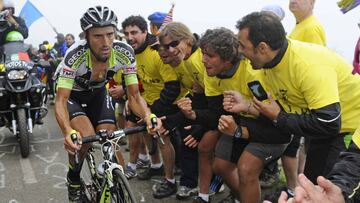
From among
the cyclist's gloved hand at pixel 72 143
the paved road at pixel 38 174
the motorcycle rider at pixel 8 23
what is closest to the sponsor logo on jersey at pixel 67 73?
the cyclist's gloved hand at pixel 72 143

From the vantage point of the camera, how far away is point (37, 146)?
21.3ft

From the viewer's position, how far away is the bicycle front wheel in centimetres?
273

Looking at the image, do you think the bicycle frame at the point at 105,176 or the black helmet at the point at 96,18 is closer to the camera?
the bicycle frame at the point at 105,176

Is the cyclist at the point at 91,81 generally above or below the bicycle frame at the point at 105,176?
above

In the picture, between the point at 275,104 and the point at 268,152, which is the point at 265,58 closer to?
the point at 275,104

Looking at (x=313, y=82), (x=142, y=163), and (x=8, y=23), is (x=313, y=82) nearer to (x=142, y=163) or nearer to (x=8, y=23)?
(x=142, y=163)

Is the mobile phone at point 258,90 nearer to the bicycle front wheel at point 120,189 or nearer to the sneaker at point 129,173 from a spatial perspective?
the bicycle front wheel at point 120,189

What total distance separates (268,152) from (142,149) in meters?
2.39

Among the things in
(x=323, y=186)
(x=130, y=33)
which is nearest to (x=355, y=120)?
(x=323, y=186)

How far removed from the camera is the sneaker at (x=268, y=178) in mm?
4383

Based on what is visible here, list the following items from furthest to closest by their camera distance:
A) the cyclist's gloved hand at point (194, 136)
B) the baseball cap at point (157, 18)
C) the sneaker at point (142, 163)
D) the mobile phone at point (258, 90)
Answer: the baseball cap at point (157, 18)
the sneaker at point (142, 163)
the cyclist's gloved hand at point (194, 136)
the mobile phone at point (258, 90)

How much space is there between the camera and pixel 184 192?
4.28 meters

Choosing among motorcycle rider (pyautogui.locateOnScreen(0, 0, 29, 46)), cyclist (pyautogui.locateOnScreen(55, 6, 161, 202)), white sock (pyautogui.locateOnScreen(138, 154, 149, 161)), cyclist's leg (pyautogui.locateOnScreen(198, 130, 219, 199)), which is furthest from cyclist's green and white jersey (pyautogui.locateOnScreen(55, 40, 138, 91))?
motorcycle rider (pyautogui.locateOnScreen(0, 0, 29, 46))

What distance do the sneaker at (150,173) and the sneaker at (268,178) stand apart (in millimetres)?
1242
